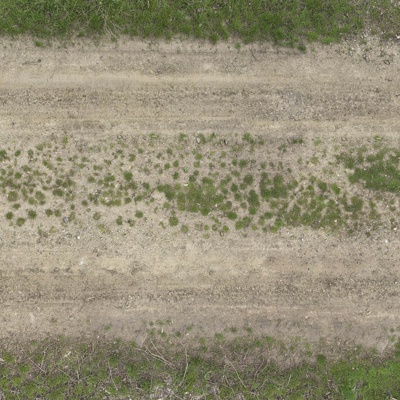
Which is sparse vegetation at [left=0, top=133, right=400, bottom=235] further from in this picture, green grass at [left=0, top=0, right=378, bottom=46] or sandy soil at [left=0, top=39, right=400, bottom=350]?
green grass at [left=0, top=0, right=378, bottom=46]

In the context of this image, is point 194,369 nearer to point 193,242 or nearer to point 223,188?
point 193,242

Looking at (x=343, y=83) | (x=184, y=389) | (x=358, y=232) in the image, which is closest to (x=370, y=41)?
(x=343, y=83)

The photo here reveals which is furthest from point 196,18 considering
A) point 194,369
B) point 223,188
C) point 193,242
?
point 194,369

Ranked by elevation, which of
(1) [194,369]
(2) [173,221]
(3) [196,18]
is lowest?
(1) [194,369]

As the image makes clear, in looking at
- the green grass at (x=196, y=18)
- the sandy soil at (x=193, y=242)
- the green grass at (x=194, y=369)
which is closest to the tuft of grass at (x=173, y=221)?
the sandy soil at (x=193, y=242)

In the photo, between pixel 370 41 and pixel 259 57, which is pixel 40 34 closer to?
pixel 259 57

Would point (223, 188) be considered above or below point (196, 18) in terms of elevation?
below
